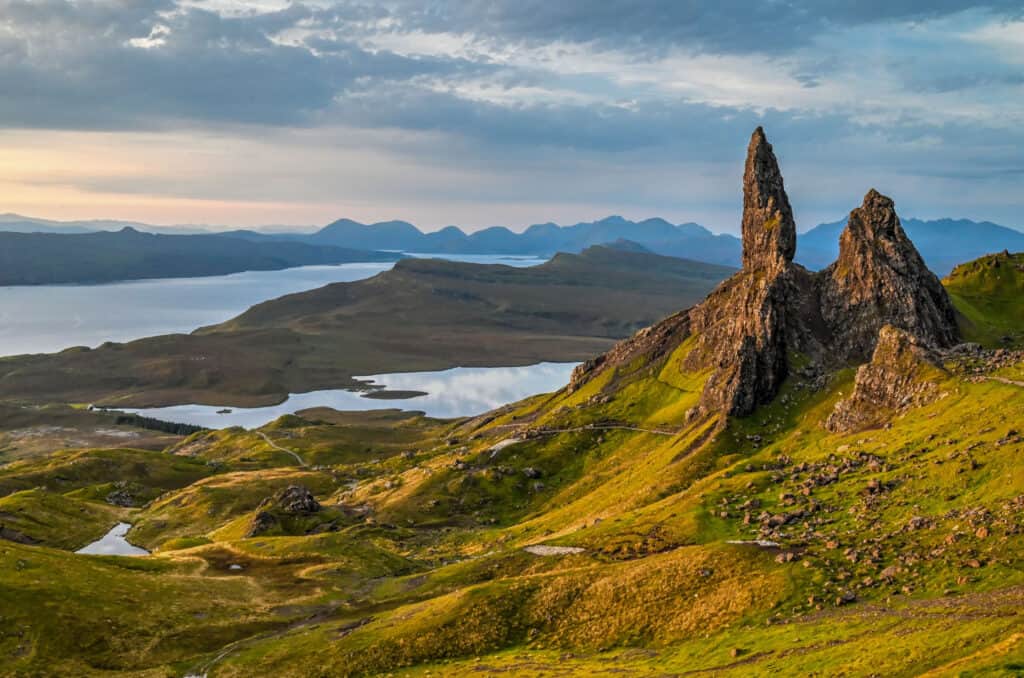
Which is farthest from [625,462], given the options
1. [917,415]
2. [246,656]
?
[246,656]

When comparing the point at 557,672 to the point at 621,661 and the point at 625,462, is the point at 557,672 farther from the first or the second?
the point at 625,462

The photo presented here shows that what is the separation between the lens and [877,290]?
16962cm

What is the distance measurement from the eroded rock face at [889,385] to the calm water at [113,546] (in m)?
A: 150

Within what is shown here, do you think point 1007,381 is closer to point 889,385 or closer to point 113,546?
point 889,385

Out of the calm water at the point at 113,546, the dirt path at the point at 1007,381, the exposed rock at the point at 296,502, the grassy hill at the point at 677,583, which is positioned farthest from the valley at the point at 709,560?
the calm water at the point at 113,546

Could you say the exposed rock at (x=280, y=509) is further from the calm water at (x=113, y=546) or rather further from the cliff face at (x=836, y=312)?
the cliff face at (x=836, y=312)

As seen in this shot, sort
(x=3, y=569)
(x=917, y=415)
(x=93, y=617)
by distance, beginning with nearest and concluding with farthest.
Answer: (x=93, y=617)
(x=3, y=569)
(x=917, y=415)

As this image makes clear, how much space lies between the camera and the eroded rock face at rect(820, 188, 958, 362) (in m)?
164

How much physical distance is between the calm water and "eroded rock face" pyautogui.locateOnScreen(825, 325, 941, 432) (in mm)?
150267

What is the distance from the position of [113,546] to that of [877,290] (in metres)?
182

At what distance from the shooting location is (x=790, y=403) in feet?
500

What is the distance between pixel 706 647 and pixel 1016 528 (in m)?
29.7

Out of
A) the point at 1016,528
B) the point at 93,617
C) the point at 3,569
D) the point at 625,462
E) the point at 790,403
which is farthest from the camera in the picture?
the point at 625,462

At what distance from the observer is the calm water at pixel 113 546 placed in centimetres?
17762
